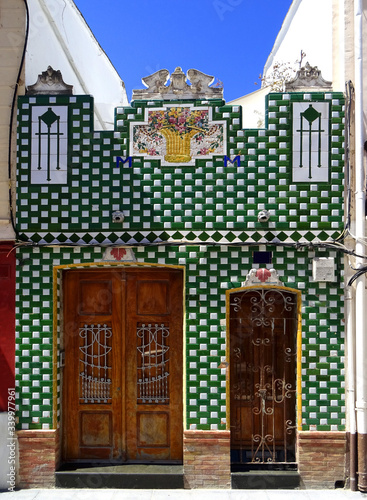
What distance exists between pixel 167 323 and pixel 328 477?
271 centimetres

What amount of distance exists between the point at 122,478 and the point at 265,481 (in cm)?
175

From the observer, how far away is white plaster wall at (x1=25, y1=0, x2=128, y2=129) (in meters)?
6.31

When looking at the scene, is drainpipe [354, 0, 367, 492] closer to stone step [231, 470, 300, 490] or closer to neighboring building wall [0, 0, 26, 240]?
stone step [231, 470, 300, 490]

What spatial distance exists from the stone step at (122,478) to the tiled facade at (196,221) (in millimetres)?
666

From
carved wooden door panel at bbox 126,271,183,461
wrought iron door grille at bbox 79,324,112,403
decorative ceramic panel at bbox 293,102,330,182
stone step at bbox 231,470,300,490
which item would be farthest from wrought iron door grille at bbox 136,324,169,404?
decorative ceramic panel at bbox 293,102,330,182

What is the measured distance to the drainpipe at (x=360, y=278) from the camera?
5309mm

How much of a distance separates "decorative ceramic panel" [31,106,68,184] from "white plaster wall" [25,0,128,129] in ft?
2.32

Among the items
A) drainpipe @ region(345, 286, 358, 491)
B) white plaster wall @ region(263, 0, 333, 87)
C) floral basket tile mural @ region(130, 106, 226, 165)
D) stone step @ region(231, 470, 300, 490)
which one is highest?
white plaster wall @ region(263, 0, 333, 87)

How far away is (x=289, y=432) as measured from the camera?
5.70 metres

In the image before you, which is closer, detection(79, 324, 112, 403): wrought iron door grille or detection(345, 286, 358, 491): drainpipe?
detection(345, 286, 358, 491): drainpipe

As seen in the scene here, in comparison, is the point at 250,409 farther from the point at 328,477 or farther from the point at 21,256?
the point at 21,256

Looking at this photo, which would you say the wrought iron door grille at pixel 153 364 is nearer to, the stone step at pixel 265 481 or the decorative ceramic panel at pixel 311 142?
the stone step at pixel 265 481

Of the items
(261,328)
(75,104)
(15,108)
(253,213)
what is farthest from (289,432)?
(15,108)

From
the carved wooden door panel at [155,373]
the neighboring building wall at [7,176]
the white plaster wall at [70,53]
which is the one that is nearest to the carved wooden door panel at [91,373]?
the carved wooden door panel at [155,373]
